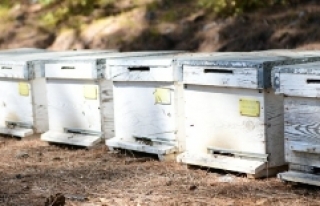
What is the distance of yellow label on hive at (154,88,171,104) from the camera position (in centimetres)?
424

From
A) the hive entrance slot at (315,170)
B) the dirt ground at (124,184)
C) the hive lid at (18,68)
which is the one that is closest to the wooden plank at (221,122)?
the dirt ground at (124,184)

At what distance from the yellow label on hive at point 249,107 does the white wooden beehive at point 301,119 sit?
205 millimetres

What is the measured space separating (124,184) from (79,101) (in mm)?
1364

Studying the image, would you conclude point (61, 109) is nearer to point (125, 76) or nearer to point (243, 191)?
point (125, 76)

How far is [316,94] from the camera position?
326 centimetres

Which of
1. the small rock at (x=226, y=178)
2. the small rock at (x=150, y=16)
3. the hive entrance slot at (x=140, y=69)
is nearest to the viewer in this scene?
the small rock at (x=226, y=178)

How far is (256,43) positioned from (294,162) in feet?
13.8

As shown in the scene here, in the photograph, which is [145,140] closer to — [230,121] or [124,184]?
[124,184]

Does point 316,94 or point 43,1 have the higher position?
point 43,1

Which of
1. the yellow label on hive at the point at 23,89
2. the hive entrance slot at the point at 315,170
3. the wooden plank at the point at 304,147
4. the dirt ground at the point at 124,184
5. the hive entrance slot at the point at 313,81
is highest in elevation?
the hive entrance slot at the point at 313,81

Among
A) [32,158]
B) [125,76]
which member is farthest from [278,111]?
[32,158]

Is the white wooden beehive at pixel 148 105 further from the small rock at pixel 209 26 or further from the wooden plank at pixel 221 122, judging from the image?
the small rock at pixel 209 26

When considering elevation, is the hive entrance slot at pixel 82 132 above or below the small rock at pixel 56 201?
above

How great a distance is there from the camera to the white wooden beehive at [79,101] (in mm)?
4789
